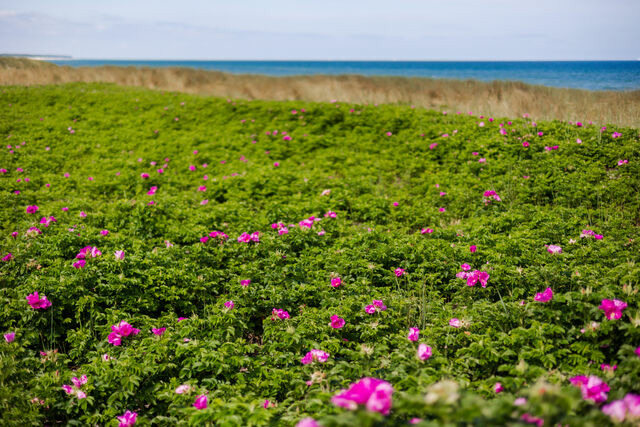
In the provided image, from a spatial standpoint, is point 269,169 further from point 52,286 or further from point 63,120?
point 63,120

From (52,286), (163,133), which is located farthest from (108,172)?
(52,286)

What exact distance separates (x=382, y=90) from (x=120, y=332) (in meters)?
12.9

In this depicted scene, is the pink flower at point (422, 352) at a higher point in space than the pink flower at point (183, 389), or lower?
higher

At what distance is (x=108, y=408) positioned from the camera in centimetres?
249

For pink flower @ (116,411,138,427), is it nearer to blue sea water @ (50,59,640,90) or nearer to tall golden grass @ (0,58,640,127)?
tall golden grass @ (0,58,640,127)

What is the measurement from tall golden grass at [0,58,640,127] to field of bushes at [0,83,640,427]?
7.64 feet

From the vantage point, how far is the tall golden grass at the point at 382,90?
372 inches

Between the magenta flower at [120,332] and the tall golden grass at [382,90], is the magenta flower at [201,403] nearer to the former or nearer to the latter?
the magenta flower at [120,332]

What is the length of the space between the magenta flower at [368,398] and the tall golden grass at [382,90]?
8914mm

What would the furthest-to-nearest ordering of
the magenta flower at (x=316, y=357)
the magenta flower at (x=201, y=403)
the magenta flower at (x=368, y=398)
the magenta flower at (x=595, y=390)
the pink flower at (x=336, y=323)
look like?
the pink flower at (x=336, y=323) → the magenta flower at (x=316, y=357) → the magenta flower at (x=201, y=403) → the magenta flower at (x=595, y=390) → the magenta flower at (x=368, y=398)

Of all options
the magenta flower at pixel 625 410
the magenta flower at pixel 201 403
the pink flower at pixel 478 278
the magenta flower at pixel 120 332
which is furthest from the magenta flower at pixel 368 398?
the pink flower at pixel 478 278

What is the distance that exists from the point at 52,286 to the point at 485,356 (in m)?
3.61

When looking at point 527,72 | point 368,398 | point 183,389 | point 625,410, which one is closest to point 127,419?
point 183,389

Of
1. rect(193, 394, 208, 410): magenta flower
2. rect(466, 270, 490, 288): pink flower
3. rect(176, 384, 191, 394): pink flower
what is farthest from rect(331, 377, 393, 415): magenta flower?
rect(466, 270, 490, 288): pink flower
